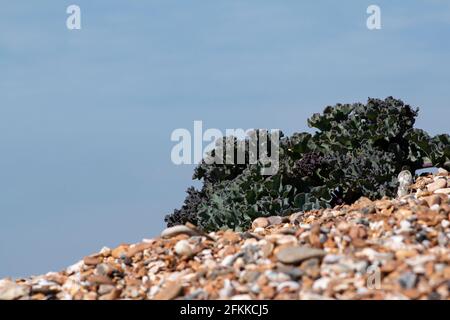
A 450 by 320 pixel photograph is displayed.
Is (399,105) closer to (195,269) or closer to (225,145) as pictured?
(225,145)

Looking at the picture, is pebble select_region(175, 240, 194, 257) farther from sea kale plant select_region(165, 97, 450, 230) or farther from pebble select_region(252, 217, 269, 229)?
sea kale plant select_region(165, 97, 450, 230)

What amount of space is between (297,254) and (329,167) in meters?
6.10

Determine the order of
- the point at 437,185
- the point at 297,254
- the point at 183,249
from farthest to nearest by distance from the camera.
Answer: the point at 437,185, the point at 183,249, the point at 297,254

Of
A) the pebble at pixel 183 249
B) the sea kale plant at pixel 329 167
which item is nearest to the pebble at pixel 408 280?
the pebble at pixel 183 249

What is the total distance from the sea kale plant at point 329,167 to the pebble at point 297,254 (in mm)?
5183

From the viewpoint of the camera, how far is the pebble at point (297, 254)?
617 cm

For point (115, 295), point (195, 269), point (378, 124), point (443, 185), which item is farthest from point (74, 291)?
point (378, 124)

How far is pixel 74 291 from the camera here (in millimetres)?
6848

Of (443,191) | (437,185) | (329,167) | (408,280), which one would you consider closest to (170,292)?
(408,280)

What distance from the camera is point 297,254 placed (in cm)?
620

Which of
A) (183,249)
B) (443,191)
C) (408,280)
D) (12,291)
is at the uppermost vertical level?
(443,191)

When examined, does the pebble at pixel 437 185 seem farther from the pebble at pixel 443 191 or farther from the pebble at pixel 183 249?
the pebble at pixel 183 249

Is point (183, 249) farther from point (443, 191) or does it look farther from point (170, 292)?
point (443, 191)
